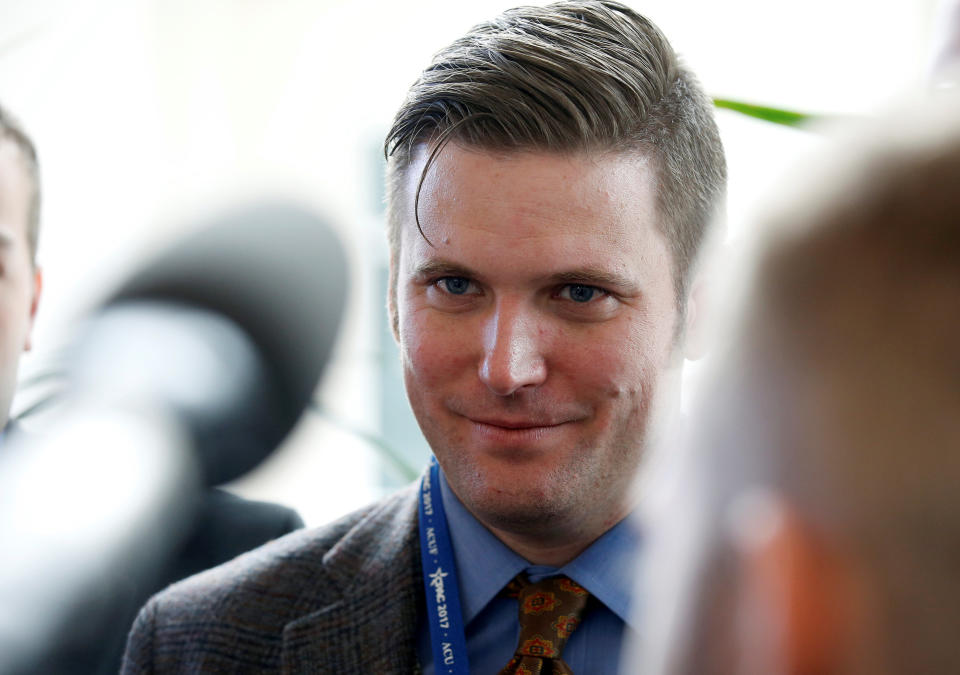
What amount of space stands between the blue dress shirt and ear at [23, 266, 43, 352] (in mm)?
827

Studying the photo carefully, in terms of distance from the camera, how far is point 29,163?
1.58 m

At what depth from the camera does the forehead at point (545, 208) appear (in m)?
1.07

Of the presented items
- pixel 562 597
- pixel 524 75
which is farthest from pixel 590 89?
pixel 562 597

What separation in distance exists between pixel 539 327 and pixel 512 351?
5 centimetres

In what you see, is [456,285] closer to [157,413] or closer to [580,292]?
[580,292]

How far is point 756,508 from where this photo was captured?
0.23m

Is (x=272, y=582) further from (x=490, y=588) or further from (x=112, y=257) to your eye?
(x=112, y=257)

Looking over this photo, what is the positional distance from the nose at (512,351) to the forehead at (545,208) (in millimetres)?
63

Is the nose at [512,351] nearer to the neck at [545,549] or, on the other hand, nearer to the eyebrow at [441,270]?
the eyebrow at [441,270]

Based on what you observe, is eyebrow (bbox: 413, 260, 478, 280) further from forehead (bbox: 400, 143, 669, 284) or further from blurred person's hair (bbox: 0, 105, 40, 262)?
blurred person's hair (bbox: 0, 105, 40, 262)

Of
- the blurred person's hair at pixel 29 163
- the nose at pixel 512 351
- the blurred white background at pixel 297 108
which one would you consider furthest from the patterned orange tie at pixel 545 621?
the blurred person's hair at pixel 29 163

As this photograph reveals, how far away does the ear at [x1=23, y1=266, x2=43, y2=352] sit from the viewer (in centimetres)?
156

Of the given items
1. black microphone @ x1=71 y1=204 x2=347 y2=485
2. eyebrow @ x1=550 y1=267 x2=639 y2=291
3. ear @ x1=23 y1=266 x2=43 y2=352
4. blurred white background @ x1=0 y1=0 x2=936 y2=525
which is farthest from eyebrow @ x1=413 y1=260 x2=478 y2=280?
ear @ x1=23 y1=266 x2=43 y2=352

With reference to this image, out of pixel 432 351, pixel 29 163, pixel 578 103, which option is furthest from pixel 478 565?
pixel 29 163
